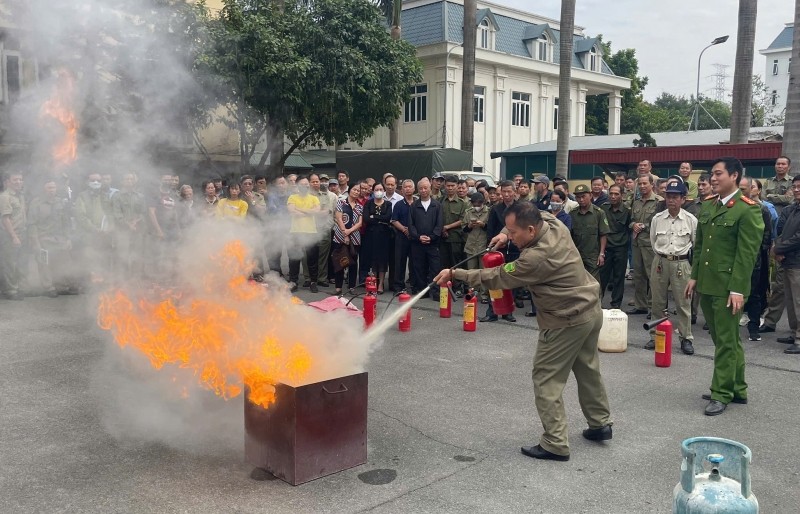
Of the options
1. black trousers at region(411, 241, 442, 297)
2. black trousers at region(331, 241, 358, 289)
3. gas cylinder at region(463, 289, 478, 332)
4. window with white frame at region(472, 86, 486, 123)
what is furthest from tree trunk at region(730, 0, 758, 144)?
window with white frame at region(472, 86, 486, 123)

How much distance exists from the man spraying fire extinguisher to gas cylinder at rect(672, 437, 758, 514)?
1653 millimetres

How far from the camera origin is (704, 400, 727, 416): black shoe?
5975 mm

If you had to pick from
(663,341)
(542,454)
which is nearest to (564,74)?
(663,341)

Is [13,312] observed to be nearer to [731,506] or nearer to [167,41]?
[167,41]

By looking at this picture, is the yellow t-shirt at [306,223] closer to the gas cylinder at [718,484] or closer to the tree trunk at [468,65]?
the gas cylinder at [718,484]

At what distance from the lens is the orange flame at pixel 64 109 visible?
786 cm

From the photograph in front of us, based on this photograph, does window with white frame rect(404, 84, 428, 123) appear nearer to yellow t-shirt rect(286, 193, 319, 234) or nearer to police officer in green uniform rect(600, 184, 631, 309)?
yellow t-shirt rect(286, 193, 319, 234)

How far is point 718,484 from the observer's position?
10.4 feet

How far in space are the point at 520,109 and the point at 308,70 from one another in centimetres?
2281

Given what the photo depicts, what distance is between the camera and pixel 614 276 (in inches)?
422

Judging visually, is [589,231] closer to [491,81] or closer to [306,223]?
[306,223]

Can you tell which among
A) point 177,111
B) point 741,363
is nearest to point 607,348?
point 741,363

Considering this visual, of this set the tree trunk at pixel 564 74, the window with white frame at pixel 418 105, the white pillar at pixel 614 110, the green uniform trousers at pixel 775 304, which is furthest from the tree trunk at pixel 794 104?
the white pillar at pixel 614 110

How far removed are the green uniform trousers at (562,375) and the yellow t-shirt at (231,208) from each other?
277 inches
